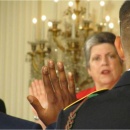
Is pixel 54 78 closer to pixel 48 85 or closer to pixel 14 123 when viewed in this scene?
pixel 48 85

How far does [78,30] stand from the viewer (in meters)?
2.66

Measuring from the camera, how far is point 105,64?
1849mm

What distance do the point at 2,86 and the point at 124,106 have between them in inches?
103

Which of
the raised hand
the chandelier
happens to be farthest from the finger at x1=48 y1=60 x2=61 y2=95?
the chandelier

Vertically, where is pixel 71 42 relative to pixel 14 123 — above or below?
above

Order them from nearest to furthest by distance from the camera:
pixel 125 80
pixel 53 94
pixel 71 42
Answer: pixel 125 80 → pixel 53 94 → pixel 71 42

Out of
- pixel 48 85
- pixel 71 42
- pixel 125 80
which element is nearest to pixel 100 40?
pixel 71 42

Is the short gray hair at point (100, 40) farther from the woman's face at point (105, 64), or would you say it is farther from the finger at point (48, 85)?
the finger at point (48, 85)

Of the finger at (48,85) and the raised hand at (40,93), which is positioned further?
the raised hand at (40,93)

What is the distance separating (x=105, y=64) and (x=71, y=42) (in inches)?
26.6

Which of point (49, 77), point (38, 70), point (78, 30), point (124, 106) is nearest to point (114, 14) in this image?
point (78, 30)

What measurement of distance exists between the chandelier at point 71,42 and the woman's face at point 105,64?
622 mm

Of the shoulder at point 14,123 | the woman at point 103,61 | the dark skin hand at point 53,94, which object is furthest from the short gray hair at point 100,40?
the shoulder at point 14,123

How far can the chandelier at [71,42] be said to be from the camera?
2570 millimetres
